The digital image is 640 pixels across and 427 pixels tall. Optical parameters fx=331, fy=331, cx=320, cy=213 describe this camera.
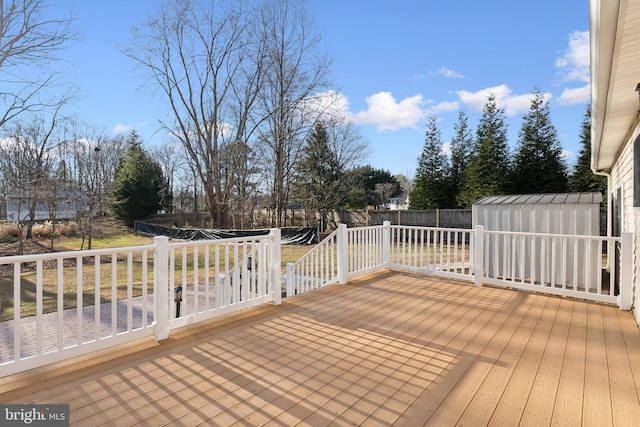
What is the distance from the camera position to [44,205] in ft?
42.7

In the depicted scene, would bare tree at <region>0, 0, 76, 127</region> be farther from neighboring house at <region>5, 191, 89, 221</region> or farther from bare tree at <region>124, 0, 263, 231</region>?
bare tree at <region>124, 0, 263, 231</region>

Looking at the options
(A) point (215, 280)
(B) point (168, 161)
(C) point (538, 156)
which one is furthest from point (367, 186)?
(A) point (215, 280)

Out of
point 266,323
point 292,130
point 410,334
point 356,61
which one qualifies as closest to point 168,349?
point 266,323

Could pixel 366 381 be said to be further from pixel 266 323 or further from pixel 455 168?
pixel 455 168

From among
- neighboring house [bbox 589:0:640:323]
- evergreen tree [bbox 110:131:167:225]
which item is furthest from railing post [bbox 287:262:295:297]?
evergreen tree [bbox 110:131:167:225]

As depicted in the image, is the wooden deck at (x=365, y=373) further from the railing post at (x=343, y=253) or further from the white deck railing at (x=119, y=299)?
the railing post at (x=343, y=253)

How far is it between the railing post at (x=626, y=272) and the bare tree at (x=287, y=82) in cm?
1323

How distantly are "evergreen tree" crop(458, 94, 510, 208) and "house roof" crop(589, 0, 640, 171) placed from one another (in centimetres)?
1122

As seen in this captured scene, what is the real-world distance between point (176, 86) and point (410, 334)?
1676 centimetres

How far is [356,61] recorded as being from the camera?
37.6 ft

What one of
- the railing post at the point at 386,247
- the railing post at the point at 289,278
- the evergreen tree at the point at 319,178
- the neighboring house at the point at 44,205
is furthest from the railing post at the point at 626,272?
the evergreen tree at the point at 319,178

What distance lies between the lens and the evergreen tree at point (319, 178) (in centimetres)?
1884

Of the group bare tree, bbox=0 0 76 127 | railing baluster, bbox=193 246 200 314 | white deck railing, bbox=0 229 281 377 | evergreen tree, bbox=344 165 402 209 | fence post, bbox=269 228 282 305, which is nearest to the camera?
white deck railing, bbox=0 229 281 377

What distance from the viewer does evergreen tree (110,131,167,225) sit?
21172 mm
